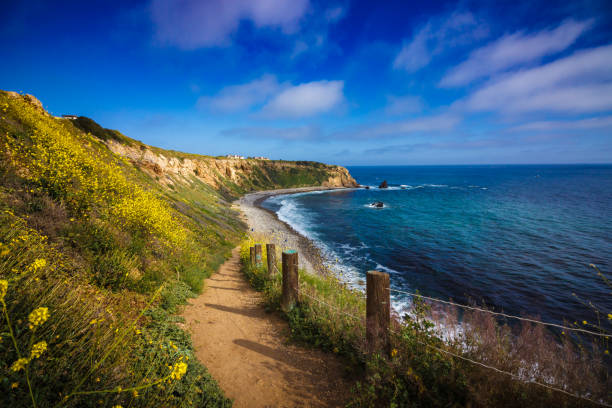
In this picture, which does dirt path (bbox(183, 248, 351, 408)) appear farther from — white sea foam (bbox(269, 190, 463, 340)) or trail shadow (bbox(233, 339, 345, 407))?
white sea foam (bbox(269, 190, 463, 340))

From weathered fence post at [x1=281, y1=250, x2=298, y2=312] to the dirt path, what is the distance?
0.49m

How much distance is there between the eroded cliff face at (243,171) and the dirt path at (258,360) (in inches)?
863

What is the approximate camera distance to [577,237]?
26.7 metres

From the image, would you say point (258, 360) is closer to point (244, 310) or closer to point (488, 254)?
point (244, 310)

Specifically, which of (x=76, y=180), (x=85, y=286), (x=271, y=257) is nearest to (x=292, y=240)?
(x=271, y=257)

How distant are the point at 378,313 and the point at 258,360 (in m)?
2.68

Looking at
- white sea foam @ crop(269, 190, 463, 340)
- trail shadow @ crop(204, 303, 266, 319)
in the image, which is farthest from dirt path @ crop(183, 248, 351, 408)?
white sea foam @ crop(269, 190, 463, 340)

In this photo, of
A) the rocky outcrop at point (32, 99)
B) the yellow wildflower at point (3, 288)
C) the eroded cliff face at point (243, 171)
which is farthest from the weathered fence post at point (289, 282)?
the eroded cliff face at point (243, 171)

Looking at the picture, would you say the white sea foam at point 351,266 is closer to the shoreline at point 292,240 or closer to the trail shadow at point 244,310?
the shoreline at point 292,240

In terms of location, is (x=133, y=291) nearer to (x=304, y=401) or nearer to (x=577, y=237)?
(x=304, y=401)

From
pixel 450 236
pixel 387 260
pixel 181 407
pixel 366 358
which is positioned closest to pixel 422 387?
pixel 366 358

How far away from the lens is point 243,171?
80312 mm

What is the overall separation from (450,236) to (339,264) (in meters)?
16.4

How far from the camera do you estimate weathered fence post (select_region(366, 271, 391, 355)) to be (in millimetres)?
4230
